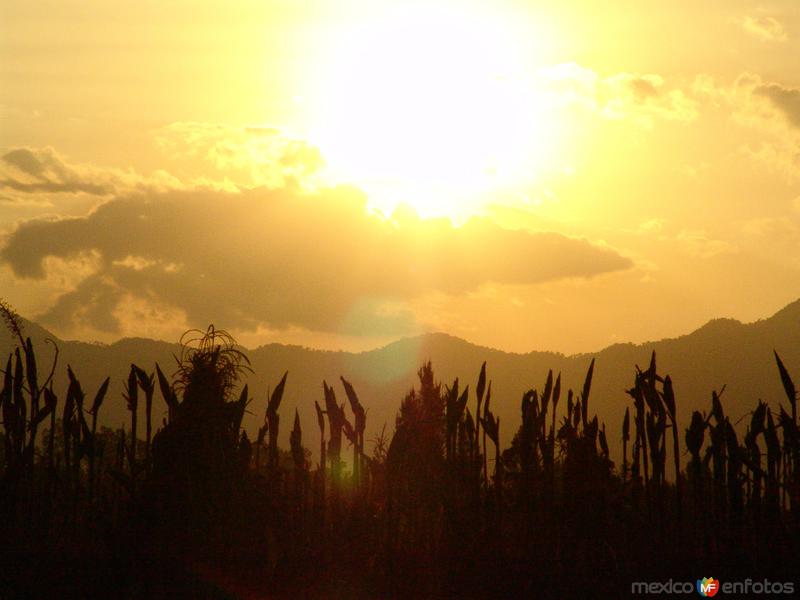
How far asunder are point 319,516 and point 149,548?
97.5 inches

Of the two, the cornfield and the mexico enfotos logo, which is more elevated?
the cornfield

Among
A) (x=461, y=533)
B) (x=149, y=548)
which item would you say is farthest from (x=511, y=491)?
(x=149, y=548)

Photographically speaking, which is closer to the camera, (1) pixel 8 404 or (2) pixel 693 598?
(2) pixel 693 598

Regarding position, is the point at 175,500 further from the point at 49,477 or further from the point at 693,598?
the point at 693,598

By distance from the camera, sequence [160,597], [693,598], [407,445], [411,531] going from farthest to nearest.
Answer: [407,445] → [411,531] → [693,598] → [160,597]

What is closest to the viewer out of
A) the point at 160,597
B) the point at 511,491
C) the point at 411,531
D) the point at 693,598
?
the point at 160,597

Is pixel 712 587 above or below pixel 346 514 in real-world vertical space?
below

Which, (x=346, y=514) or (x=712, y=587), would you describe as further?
(x=346, y=514)

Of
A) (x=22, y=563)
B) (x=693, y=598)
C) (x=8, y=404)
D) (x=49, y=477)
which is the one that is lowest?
(x=693, y=598)

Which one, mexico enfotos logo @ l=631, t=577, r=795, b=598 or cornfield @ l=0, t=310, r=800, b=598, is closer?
mexico enfotos logo @ l=631, t=577, r=795, b=598

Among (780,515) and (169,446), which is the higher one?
(169,446)

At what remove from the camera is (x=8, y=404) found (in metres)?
14.2

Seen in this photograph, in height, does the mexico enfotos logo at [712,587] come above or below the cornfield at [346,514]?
below

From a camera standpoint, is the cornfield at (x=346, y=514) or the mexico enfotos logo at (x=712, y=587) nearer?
the mexico enfotos logo at (x=712, y=587)
